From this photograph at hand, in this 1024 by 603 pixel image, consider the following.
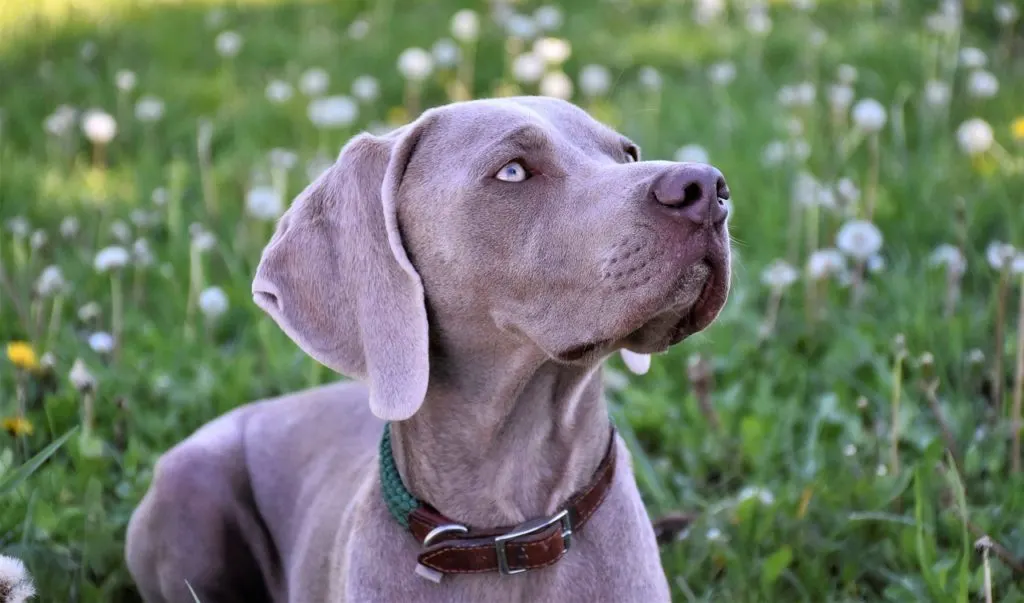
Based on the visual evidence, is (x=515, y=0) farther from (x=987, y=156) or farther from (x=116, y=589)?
(x=116, y=589)

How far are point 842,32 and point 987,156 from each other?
2.13 metres

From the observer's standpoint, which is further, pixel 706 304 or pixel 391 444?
pixel 391 444

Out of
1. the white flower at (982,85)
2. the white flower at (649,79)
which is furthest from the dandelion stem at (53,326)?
the white flower at (982,85)

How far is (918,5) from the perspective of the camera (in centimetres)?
761

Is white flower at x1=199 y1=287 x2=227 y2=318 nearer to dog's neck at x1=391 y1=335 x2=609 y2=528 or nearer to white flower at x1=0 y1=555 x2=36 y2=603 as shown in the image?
dog's neck at x1=391 y1=335 x2=609 y2=528

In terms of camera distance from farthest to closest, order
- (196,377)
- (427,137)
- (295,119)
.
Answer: (295,119) < (196,377) < (427,137)

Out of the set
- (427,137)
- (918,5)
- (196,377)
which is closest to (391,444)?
(427,137)

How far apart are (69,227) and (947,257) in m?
3.30

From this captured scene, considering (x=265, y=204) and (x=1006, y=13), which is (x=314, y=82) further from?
(x=1006, y=13)

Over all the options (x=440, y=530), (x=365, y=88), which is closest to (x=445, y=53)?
(x=365, y=88)

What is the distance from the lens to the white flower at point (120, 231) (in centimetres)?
482

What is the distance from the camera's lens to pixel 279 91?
5.93 m

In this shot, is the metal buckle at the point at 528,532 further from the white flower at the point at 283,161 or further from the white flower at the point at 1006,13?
the white flower at the point at 1006,13

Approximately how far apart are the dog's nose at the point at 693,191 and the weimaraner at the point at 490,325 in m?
0.03
